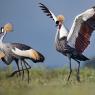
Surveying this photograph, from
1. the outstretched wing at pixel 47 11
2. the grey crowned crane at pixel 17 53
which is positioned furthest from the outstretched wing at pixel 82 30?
the grey crowned crane at pixel 17 53

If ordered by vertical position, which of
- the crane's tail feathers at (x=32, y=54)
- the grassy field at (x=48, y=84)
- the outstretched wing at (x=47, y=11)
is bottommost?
the grassy field at (x=48, y=84)

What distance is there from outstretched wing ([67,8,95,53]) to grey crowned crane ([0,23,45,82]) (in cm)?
26

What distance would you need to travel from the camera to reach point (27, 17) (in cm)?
298

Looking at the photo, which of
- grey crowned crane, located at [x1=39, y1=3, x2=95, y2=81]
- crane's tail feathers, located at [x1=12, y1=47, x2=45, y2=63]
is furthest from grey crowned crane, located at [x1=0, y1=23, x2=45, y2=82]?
grey crowned crane, located at [x1=39, y1=3, x2=95, y2=81]

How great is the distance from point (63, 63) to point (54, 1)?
47 centimetres

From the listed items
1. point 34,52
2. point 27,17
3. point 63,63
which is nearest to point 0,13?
point 27,17

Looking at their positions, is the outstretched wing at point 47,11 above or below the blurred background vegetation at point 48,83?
above

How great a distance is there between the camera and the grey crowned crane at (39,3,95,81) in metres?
2.86

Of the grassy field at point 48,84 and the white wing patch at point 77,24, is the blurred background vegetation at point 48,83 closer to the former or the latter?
the grassy field at point 48,84

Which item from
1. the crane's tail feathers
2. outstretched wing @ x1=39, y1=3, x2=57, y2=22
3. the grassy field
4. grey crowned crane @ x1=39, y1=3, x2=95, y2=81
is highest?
outstretched wing @ x1=39, y1=3, x2=57, y2=22

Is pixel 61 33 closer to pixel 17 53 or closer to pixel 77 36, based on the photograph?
pixel 77 36

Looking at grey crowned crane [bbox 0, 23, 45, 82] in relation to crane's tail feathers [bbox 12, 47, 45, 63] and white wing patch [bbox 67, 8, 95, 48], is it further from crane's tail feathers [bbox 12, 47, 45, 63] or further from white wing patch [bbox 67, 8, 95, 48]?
white wing patch [bbox 67, 8, 95, 48]

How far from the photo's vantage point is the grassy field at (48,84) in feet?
9.29

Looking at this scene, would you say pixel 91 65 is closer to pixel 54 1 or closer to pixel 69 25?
pixel 69 25
